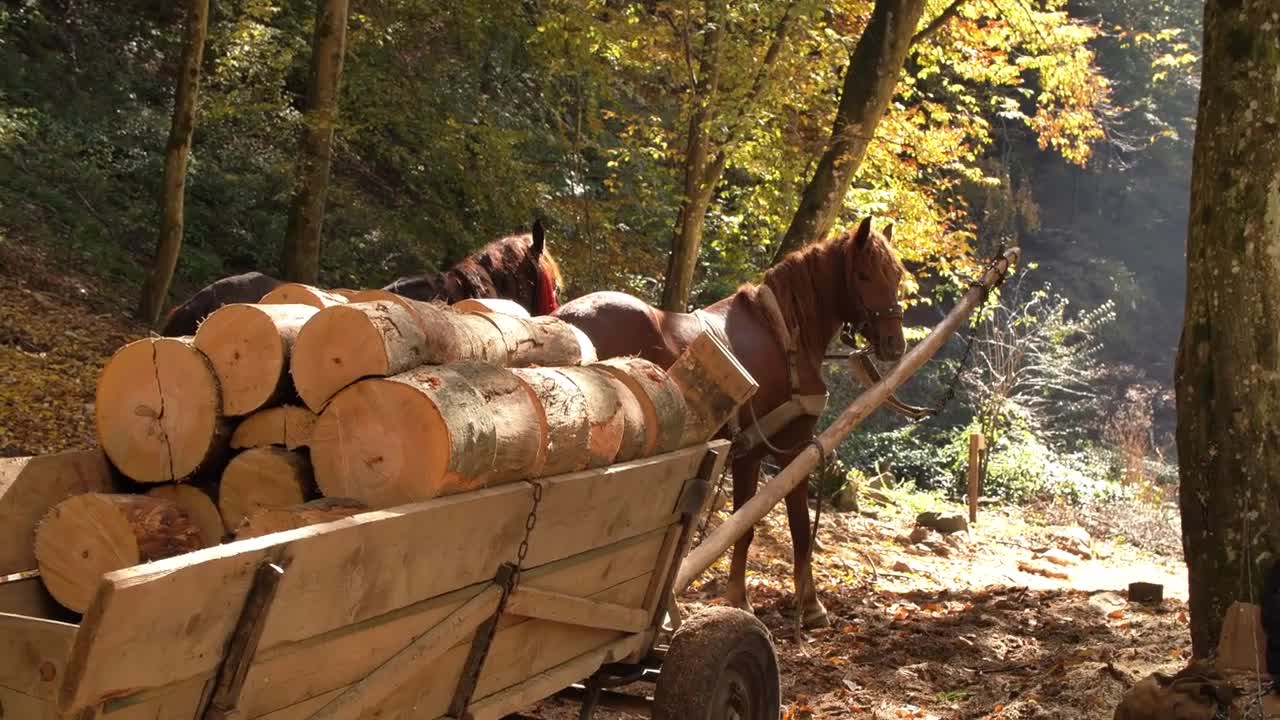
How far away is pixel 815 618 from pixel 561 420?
4307 mm

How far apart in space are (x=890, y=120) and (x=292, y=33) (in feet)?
22.8

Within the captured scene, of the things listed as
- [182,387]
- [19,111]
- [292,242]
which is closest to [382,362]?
[182,387]

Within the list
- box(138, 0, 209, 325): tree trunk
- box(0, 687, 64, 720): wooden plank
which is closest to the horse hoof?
box(0, 687, 64, 720): wooden plank

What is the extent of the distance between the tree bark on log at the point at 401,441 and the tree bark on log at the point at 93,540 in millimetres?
400

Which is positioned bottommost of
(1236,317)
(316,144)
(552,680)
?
(552,680)

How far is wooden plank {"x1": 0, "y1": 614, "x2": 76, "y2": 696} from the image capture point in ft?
7.34

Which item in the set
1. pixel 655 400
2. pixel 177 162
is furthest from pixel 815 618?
pixel 177 162

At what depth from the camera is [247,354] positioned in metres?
2.93

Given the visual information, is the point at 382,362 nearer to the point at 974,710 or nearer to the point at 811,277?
the point at 974,710

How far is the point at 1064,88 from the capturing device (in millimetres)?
12961

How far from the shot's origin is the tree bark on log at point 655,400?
3689 millimetres

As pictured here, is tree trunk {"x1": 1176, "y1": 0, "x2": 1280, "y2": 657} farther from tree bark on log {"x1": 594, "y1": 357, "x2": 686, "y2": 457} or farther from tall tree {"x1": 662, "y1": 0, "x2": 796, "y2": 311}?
tall tree {"x1": 662, "y1": 0, "x2": 796, "y2": 311}

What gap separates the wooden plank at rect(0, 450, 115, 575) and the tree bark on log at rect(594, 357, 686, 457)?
152cm

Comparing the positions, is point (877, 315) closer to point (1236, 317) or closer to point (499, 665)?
point (1236, 317)
